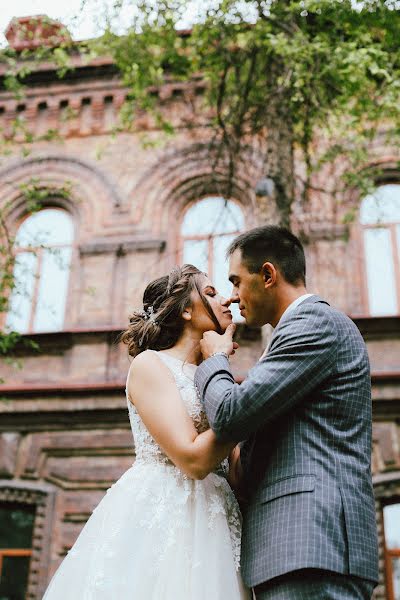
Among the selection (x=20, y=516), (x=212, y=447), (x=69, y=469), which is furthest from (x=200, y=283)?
(x=20, y=516)

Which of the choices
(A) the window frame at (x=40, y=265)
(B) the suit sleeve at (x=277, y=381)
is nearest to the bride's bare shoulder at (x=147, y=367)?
(B) the suit sleeve at (x=277, y=381)

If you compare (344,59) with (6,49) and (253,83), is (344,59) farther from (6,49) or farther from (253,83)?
(6,49)

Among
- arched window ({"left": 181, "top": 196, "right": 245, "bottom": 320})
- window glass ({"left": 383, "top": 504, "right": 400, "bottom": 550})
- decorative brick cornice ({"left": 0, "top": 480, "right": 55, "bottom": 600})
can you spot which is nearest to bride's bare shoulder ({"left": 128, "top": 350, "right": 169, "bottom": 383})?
decorative brick cornice ({"left": 0, "top": 480, "right": 55, "bottom": 600})

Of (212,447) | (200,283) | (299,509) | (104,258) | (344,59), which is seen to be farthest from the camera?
(104,258)

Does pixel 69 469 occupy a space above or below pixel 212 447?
above

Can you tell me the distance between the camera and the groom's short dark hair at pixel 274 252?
A: 300 centimetres

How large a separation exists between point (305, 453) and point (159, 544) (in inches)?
28.5

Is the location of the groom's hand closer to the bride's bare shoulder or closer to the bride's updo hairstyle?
the bride's bare shoulder

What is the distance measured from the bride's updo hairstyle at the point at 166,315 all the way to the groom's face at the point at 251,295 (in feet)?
0.87

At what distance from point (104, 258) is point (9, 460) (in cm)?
314

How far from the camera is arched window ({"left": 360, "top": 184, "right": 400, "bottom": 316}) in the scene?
971 centimetres

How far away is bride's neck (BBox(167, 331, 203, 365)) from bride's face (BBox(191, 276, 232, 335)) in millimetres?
47

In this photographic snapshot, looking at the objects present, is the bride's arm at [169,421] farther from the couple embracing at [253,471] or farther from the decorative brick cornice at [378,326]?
the decorative brick cornice at [378,326]

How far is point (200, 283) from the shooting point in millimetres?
3371
